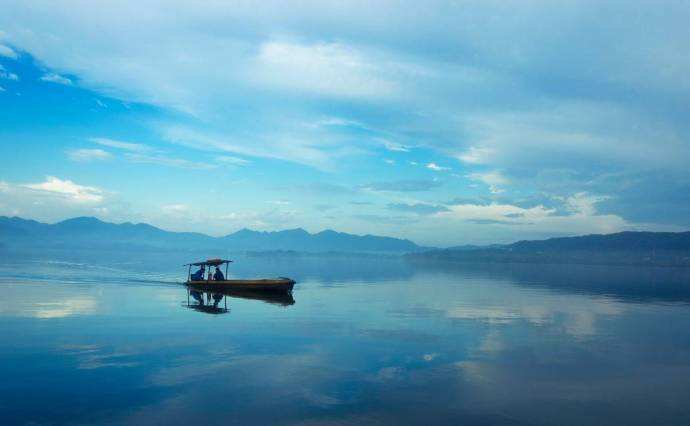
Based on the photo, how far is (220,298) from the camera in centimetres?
5075

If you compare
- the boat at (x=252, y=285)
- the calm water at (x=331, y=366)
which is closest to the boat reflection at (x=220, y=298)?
the boat at (x=252, y=285)

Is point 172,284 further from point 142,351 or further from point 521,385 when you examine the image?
point 521,385

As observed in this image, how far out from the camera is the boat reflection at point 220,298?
42781 mm

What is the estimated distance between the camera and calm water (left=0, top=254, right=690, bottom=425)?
1678cm

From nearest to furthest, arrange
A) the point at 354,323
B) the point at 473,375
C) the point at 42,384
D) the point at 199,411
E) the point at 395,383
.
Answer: the point at 199,411
the point at 42,384
the point at 395,383
the point at 473,375
the point at 354,323

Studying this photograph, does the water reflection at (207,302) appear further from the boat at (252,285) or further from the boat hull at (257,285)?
the boat hull at (257,285)

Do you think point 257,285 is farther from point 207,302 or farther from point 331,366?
point 331,366

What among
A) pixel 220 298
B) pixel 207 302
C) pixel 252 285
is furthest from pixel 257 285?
pixel 207 302

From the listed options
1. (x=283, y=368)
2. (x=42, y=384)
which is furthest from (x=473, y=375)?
(x=42, y=384)

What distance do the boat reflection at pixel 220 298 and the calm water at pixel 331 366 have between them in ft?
3.55

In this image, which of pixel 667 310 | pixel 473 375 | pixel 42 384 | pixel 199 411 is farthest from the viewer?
pixel 667 310

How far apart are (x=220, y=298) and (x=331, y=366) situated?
3065 centimetres

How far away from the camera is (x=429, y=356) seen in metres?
25.3

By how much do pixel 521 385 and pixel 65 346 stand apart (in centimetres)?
2305
